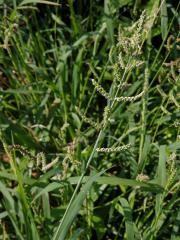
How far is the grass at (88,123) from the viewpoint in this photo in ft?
4.84

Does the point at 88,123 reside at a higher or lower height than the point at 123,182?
lower

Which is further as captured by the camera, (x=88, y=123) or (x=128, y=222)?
(x=88, y=123)

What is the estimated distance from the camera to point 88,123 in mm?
1961

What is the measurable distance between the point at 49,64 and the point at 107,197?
0.71 meters

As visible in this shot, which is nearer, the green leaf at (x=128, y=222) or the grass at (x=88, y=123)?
the green leaf at (x=128, y=222)

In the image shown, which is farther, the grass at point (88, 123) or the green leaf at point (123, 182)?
the grass at point (88, 123)

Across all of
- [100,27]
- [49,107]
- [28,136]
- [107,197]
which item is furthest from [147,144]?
[100,27]

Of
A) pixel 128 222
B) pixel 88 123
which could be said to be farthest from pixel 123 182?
pixel 88 123

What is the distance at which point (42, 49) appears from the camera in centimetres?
207

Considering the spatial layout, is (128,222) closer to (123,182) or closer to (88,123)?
(123,182)

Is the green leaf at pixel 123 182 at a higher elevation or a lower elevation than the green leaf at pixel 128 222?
higher

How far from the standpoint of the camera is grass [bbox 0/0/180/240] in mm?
1475

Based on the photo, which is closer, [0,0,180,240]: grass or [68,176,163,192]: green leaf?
[68,176,163,192]: green leaf

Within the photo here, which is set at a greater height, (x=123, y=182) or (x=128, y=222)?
(x=123, y=182)
